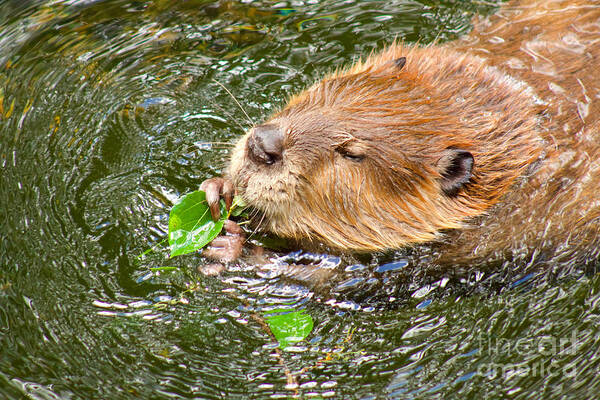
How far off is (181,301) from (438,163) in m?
1.49

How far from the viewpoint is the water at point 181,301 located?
3.14 m

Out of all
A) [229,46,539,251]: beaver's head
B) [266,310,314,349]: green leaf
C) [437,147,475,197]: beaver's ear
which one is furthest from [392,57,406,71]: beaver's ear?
[266,310,314,349]: green leaf

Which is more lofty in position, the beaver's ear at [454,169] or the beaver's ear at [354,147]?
the beaver's ear at [354,147]

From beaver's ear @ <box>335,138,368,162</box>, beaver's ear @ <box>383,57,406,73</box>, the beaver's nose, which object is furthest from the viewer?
beaver's ear @ <box>383,57,406,73</box>

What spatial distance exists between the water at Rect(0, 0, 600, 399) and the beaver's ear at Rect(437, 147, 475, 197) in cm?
56

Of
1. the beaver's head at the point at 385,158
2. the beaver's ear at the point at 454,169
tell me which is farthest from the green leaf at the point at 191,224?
the beaver's ear at the point at 454,169

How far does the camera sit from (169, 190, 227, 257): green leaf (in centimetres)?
324

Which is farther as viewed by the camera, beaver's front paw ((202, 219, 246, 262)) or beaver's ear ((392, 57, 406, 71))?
beaver's ear ((392, 57, 406, 71))

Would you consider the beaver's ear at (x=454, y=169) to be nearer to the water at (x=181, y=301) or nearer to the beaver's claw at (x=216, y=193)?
the water at (x=181, y=301)

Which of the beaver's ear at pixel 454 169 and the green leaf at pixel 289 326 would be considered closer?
the beaver's ear at pixel 454 169

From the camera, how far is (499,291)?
11.5 ft

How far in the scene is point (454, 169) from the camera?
3182 mm

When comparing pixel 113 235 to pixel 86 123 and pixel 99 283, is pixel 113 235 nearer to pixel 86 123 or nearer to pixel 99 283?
pixel 99 283

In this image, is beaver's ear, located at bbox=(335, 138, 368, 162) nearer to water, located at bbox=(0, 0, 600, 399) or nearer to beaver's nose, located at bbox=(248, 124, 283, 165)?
beaver's nose, located at bbox=(248, 124, 283, 165)
